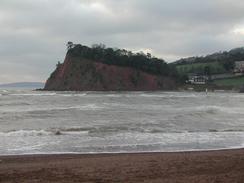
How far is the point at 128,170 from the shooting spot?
11.6m

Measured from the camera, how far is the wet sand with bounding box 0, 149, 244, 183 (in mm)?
10289

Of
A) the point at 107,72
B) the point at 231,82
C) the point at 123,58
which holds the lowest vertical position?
the point at 231,82

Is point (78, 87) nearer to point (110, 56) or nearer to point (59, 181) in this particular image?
point (110, 56)

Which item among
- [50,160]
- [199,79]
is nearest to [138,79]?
[199,79]

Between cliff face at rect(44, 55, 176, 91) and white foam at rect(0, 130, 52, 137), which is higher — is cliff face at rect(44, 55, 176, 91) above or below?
above

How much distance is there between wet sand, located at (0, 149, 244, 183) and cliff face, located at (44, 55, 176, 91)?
513 feet

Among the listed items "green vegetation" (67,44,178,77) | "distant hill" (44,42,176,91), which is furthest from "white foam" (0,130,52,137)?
"green vegetation" (67,44,178,77)

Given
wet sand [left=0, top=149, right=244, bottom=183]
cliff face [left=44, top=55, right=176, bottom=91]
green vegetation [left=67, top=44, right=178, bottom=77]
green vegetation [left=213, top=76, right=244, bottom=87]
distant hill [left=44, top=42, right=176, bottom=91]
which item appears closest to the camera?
wet sand [left=0, top=149, right=244, bottom=183]

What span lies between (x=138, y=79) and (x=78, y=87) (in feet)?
71.2

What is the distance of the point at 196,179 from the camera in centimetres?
995

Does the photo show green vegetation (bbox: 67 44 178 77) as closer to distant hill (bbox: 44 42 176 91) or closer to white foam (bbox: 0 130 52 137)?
distant hill (bbox: 44 42 176 91)

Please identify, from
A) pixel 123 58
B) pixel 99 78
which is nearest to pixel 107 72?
pixel 99 78

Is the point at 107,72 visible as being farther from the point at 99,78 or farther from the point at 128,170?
the point at 128,170

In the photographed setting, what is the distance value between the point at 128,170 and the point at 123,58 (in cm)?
17133
